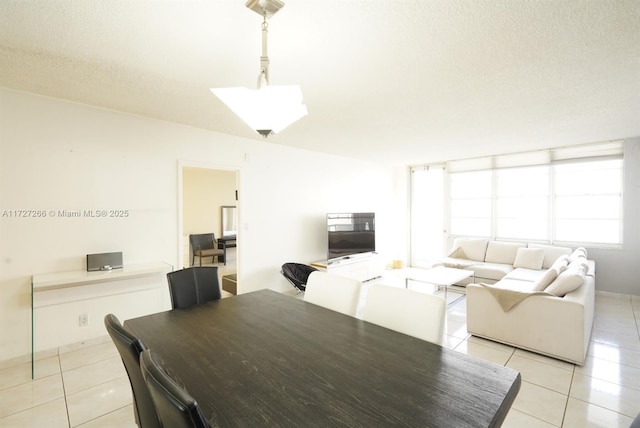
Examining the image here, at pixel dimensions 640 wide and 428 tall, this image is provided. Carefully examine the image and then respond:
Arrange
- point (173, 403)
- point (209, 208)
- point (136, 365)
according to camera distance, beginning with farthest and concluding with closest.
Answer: point (209, 208), point (136, 365), point (173, 403)

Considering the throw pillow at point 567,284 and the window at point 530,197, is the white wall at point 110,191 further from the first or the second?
the window at point 530,197

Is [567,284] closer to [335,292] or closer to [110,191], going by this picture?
[335,292]

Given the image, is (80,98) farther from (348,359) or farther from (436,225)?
(436,225)

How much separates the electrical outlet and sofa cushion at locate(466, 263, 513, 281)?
5325mm

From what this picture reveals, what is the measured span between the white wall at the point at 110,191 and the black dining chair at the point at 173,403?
110 inches

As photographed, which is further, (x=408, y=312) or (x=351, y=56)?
(x=351, y=56)

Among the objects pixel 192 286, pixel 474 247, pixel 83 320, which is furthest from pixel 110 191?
pixel 474 247

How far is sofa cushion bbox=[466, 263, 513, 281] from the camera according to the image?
467 centimetres

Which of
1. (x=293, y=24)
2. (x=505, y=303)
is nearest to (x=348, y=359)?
(x=293, y=24)

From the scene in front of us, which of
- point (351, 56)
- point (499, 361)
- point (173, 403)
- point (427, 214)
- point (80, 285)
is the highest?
point (351, 56)

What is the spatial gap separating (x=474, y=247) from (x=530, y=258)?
92 centimetres

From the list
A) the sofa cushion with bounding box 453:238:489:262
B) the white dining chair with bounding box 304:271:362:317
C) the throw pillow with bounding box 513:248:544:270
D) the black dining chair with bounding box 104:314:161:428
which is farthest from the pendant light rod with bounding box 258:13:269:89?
the sofa cushion with bounding box 453:238:489:262

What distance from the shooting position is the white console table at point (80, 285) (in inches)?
98.8

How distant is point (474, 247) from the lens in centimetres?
561
